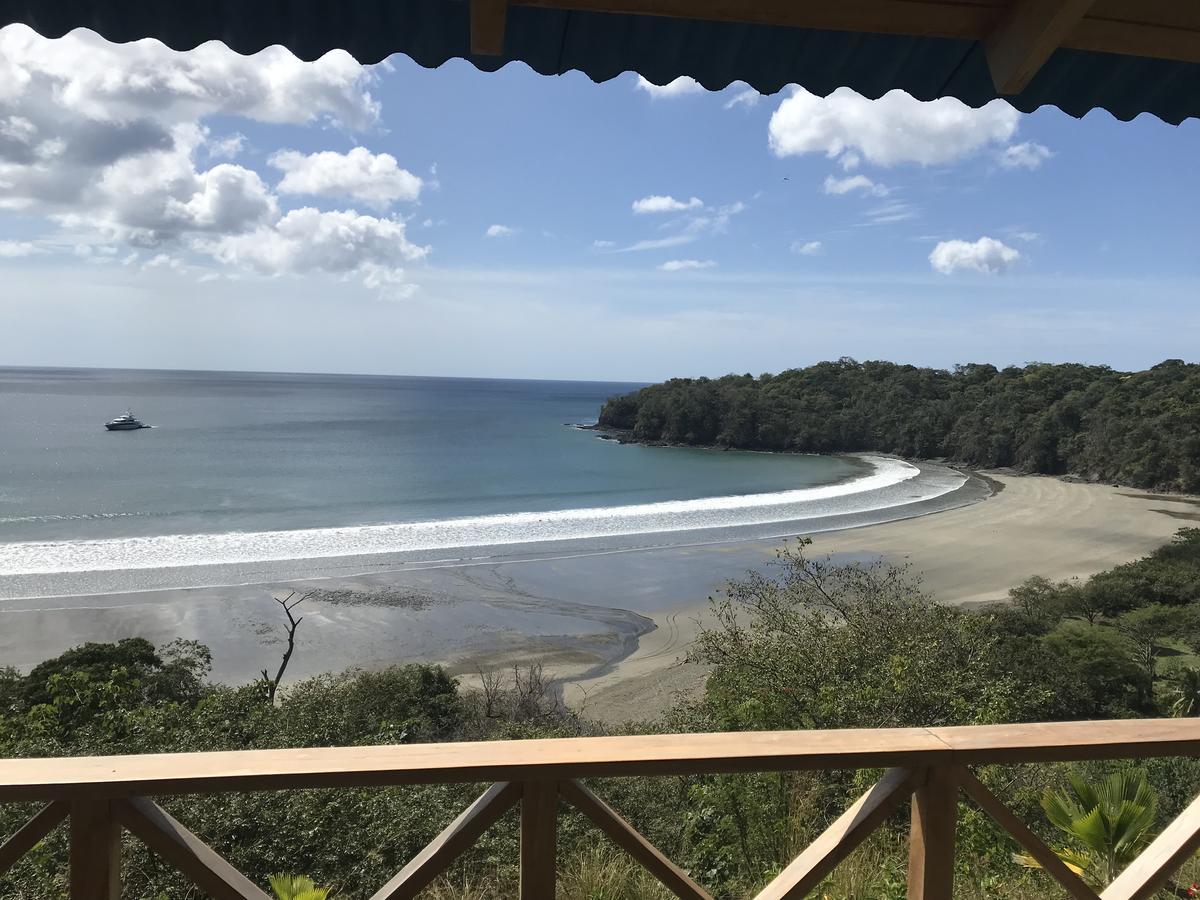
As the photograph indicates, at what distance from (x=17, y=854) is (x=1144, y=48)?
2.64 meters

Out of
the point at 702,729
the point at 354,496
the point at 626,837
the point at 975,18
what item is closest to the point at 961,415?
the point at 354,496

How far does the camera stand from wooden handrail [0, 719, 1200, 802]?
3.86 ft

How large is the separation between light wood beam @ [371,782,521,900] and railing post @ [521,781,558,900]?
0.10 feet

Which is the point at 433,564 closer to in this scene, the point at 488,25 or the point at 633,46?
the point at 633,46

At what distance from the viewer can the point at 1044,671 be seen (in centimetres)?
1250

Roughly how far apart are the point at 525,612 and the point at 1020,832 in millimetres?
16992

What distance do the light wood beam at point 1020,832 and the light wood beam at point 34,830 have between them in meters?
1.40

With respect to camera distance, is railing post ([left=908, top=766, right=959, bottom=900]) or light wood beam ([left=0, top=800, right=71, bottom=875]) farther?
railing post ([left=908, top=766, right=959, bottom=900])

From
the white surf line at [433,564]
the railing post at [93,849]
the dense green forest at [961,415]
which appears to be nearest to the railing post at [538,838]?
the railing post at [93,849]

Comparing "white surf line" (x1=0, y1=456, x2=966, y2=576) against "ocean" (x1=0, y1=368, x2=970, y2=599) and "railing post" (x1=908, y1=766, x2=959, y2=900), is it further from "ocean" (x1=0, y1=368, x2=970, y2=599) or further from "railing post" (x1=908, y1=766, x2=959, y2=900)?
"railing post" (x1=908, y1=766, x2=959, y2=900)

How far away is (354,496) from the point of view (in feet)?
107

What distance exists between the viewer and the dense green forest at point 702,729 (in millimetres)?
2973

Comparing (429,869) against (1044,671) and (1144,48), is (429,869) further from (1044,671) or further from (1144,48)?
(1044,671)

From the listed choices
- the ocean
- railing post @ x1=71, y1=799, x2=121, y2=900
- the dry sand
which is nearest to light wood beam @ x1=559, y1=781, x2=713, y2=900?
railing post @ x1=71, y1=799, x2=121, y2=900
